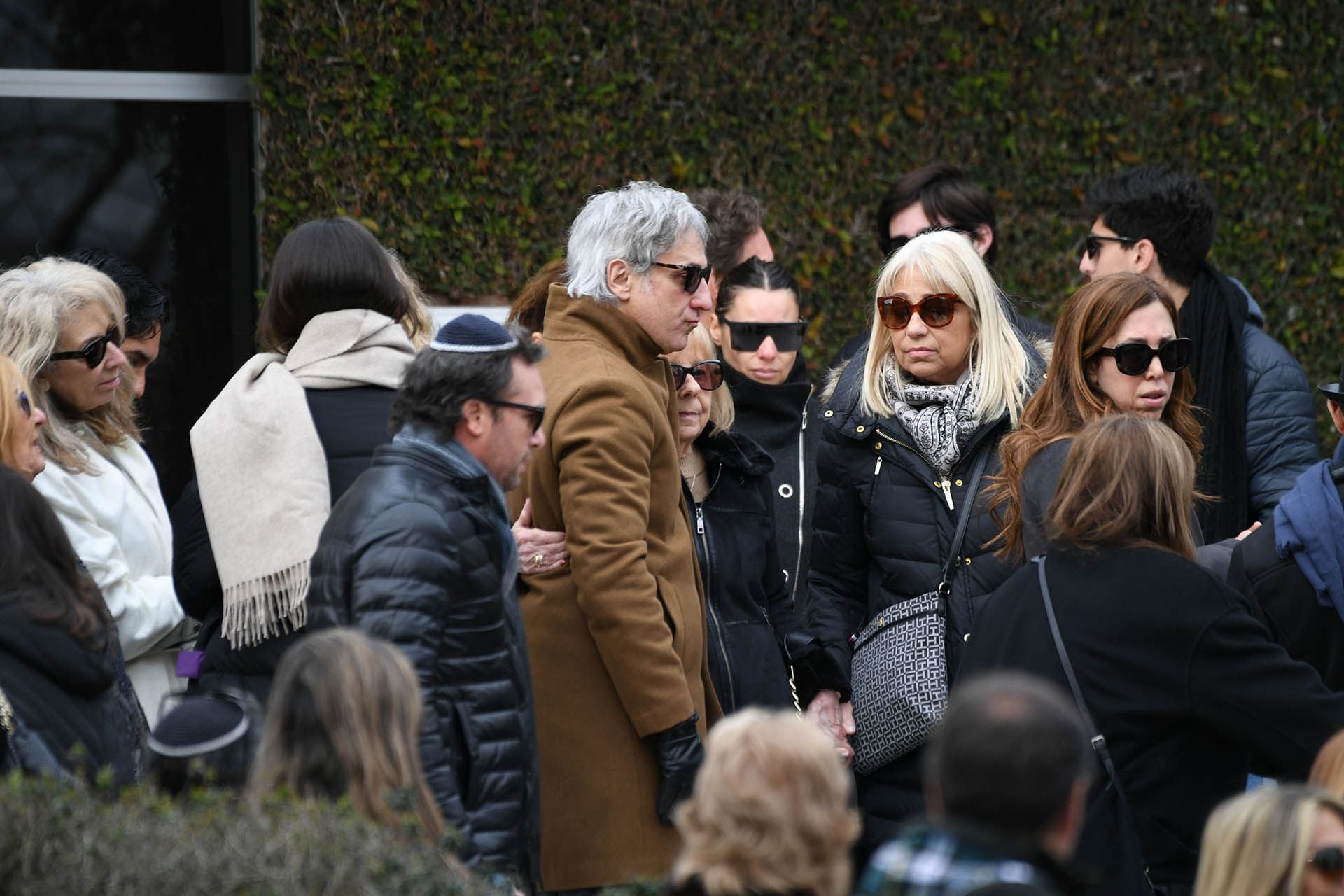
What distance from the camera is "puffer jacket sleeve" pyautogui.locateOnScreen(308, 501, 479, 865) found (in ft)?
10.2

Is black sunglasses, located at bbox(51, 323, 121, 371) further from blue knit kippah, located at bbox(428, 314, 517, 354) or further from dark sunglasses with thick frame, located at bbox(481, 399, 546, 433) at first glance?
dark sunglasses with thick frame, located at bbox(481, 399, 546, 433)

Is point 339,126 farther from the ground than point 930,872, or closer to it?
farther from the ground

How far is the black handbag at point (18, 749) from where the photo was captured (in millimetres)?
3369

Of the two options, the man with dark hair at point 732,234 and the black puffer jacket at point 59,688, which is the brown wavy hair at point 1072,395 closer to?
the man with dark hair at point 732,234

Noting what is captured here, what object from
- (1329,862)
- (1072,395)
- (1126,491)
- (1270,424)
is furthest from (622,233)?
(1270,424)

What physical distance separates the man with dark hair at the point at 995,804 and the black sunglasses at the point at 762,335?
3.38 metres

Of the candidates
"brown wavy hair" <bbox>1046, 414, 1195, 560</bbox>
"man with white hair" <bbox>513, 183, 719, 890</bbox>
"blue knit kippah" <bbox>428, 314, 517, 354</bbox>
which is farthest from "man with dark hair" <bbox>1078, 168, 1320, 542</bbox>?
"blue knit kippah" <bbox>428, 314, 517, 354</bbox>

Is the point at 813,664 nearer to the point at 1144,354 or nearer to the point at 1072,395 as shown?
the point at 1072,395

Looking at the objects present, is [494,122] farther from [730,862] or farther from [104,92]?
[730,862]

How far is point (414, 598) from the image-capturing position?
3.12m

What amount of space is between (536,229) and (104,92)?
1846 millimetres

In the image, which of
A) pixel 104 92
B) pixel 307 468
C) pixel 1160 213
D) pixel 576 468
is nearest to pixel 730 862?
pixel 576 468

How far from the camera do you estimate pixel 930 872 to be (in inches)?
86.9

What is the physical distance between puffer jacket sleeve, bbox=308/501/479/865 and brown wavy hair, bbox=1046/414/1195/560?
4.12ft
